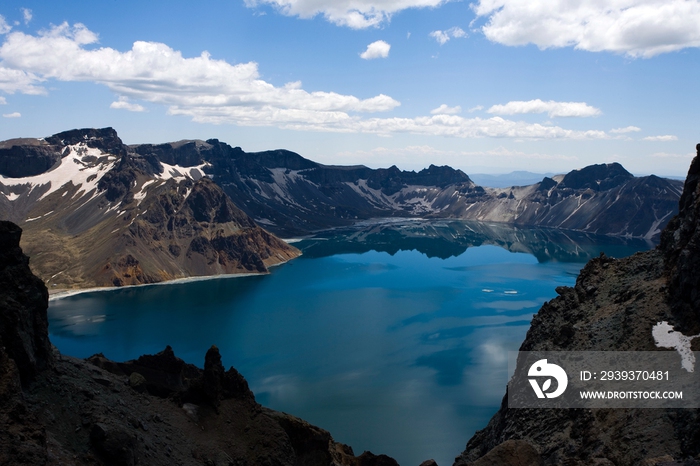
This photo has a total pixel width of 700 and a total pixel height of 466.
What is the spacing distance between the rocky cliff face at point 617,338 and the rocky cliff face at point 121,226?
109m

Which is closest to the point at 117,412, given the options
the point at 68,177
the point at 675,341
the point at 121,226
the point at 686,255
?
the point at 675,341

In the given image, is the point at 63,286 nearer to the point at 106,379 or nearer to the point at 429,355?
the point at 429,355

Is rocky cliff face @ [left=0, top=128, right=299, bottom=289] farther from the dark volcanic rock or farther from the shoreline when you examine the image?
the shoreline

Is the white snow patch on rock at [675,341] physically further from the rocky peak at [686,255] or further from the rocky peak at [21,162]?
the rocky peak at [21,162]

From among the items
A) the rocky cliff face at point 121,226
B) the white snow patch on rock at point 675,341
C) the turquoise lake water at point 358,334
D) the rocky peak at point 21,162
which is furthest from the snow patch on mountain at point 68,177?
the white snow patch on rock at point 675,341

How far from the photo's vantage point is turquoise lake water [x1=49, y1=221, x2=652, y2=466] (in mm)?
56672

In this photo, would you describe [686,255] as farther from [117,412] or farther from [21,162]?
[21,162]

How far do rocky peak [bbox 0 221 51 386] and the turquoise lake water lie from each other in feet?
99.0

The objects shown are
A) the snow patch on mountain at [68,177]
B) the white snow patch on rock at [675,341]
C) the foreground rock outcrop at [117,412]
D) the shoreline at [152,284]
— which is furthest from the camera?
the snow patch on mountain at [68,177]

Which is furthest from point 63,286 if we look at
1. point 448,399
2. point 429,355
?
point 448,399

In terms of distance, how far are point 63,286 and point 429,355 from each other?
84.2 metres

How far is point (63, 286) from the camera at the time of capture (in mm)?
121750

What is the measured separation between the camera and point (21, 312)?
2566cm

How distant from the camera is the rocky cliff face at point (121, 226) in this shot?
133m
